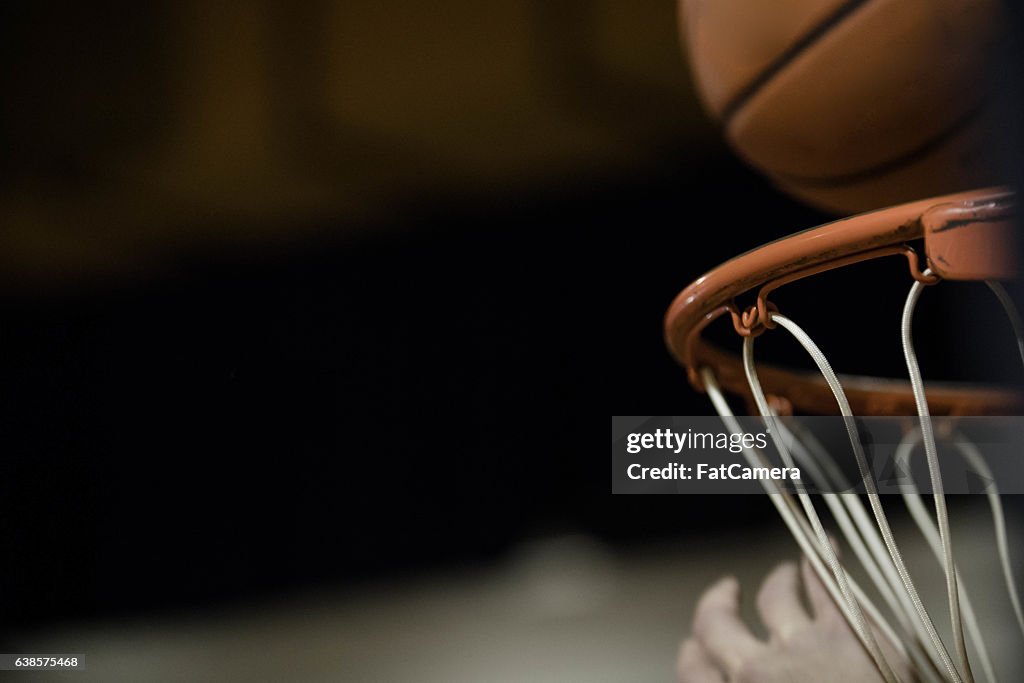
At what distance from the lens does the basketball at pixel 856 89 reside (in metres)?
0.44

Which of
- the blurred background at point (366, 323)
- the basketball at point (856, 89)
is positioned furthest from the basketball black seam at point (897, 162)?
the blurred background at point (366, 323)

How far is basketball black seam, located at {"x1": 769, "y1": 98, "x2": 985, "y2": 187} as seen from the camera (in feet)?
1.49

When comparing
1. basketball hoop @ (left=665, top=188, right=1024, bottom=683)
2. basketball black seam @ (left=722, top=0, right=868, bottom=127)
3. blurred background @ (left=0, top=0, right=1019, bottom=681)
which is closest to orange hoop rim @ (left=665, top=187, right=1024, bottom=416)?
basketball hoop @ (left=665, top=188, right=1024, bottom=683)

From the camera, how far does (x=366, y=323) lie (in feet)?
5.53

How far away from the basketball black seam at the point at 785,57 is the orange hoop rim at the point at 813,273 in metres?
0.11

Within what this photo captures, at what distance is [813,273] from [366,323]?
132cm

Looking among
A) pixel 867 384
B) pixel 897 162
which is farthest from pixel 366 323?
pixel 897 162

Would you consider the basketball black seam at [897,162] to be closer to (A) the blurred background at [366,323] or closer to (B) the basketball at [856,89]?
(B) the basketball at [856,89]

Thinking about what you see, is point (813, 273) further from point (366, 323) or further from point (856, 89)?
point (366, 323)

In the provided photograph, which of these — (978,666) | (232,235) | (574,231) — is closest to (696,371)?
(978,666)

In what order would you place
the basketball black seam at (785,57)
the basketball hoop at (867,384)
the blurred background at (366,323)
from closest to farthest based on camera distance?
1. the basketball hoop at (867,384)
2. the basketball black seam at (785,57)
3. the blurred background at (366,323)

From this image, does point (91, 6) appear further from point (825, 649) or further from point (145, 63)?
Answer: point (825, 649)

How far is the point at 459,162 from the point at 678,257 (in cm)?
37

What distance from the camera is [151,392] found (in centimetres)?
148
